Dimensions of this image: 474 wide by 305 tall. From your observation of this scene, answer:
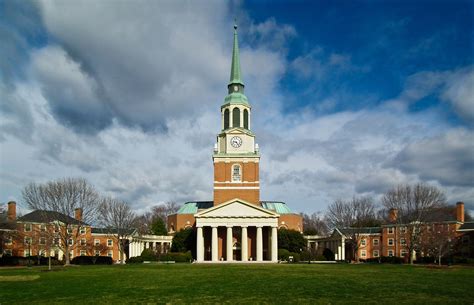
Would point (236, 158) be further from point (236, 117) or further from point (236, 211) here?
point (236, 211)

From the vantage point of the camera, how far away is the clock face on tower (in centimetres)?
7625

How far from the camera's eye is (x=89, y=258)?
69.7 metres

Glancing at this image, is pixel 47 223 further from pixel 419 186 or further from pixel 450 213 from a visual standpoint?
pixel 450 213

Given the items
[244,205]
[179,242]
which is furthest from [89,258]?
[244,205]

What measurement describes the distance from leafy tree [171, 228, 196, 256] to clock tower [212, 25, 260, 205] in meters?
8.95

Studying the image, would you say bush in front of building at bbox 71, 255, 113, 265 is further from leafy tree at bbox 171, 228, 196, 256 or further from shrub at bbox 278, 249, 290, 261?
shrub at bbox 278, 249, 290, 261

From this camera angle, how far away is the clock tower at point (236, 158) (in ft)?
247

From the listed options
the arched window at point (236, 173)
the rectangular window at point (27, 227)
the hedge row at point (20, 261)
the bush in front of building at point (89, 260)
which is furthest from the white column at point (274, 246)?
the rectangular window at point (27, 227)

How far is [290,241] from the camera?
79.5 meters

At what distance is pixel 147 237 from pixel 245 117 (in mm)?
30477

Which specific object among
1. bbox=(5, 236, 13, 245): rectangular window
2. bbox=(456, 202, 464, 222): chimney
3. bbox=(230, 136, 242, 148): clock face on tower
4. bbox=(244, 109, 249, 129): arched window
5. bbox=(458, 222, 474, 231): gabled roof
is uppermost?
bbox=(244, 109, 249, 129): arched window

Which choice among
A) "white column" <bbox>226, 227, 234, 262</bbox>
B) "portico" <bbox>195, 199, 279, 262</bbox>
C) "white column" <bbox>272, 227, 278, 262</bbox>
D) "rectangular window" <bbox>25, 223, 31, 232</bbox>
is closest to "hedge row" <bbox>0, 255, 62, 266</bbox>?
"rectangular window" <bbox>25, 223, 31, 232</bbox>

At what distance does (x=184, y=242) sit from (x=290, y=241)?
18.0 meters

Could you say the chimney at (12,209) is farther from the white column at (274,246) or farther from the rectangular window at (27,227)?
the white column at (274,246)
